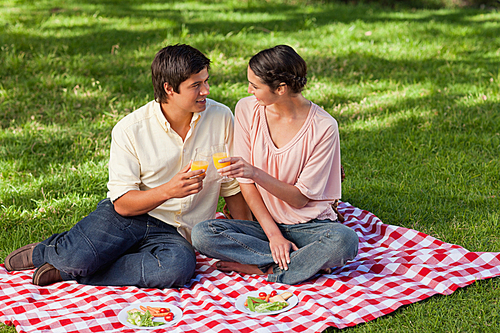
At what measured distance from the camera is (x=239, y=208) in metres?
3.99

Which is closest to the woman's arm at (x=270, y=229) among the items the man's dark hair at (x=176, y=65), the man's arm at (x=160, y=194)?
the man's arm at (x=160, y=194)

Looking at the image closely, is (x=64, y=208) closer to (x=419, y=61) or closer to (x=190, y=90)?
(x=190, y=90)

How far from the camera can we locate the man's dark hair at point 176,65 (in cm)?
343

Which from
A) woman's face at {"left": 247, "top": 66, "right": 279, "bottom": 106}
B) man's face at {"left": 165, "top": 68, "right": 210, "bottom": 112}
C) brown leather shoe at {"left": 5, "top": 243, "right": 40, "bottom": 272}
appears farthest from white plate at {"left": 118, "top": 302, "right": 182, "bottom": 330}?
woman's face at {"left": 247, "top": 66, "right": 279, "bottom": 106}

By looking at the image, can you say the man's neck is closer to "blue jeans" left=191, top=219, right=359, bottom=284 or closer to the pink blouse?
the pink blouse

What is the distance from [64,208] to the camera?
456 centimetres

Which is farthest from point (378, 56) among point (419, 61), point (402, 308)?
point (402, 308)

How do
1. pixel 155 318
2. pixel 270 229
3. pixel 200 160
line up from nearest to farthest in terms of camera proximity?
pixel 155 318
pixel 200 160
pixel 270 229

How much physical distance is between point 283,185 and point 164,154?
0.85 m

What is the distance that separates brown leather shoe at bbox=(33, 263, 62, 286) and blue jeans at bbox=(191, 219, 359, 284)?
0.94 meters

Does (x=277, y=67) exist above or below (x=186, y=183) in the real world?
above

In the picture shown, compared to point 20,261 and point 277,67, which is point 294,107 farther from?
point 20,261

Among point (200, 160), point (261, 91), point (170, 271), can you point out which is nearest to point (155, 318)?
point (170, 271)

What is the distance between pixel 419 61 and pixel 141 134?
572 centimetres
